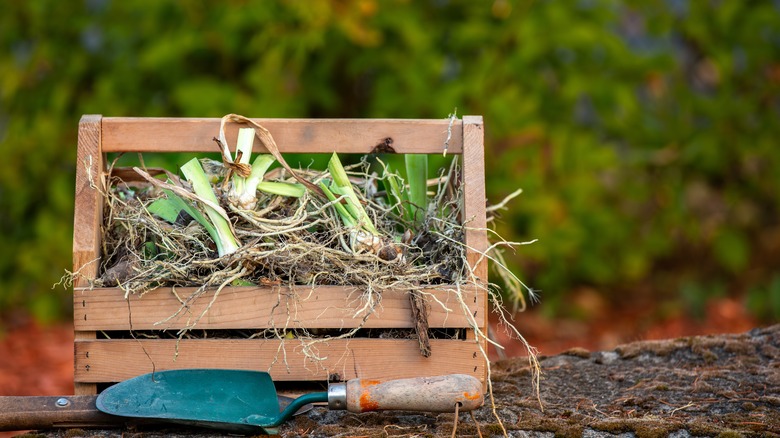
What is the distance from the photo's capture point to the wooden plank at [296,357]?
2010 millimetres

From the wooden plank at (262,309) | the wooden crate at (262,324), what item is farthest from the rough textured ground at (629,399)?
the wooden plank at (262,309)

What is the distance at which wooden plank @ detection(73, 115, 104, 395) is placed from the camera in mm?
2018

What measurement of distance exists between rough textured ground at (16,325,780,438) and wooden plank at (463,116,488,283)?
364mm

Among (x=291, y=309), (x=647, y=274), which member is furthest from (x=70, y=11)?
(x=647, y=274)

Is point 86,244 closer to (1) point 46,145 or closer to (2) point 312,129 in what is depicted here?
(2) point 312,129

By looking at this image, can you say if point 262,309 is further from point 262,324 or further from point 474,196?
point 474,196

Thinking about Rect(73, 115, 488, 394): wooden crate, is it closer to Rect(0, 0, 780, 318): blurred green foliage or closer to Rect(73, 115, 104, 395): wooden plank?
Rect(73, 115, 104, 395): wooden plank

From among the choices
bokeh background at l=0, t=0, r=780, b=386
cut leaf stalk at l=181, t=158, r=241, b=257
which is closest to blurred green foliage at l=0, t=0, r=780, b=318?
bokeh background at l=0, t=0, r=780, b=386

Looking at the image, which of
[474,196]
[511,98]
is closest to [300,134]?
[474,196]

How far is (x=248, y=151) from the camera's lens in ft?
6.91

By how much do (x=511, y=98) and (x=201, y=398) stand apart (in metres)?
2.54

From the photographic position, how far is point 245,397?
192 cm

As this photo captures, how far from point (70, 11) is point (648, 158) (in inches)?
125

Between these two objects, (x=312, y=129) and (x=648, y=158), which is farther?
(x=648, y=158)
